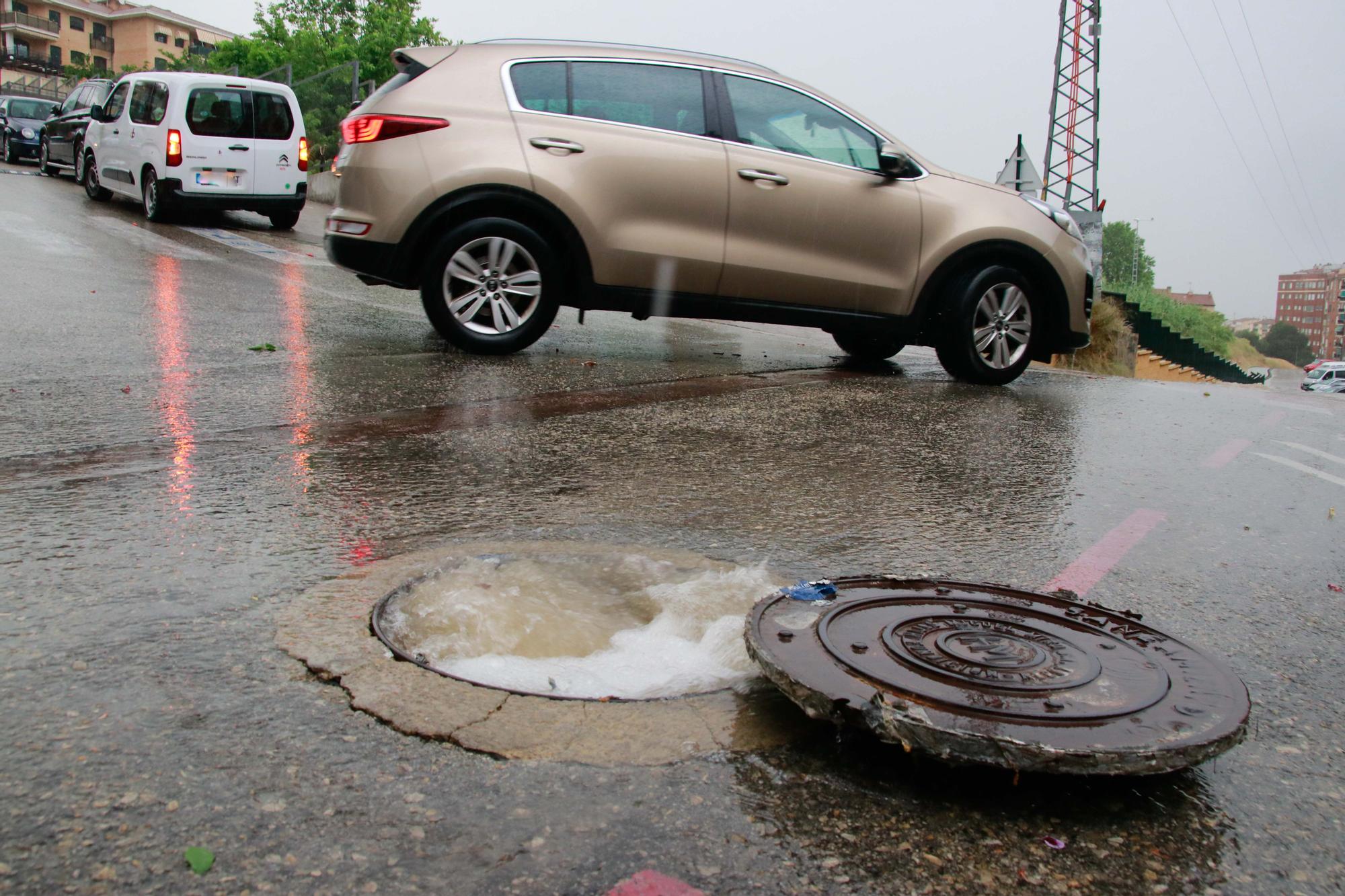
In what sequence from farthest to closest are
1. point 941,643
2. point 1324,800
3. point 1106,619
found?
point 1106,619, point 941,643, point 1324,800

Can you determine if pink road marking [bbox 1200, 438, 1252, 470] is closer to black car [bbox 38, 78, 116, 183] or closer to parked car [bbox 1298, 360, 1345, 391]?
black car [bbox 38, 78, 116, 183]

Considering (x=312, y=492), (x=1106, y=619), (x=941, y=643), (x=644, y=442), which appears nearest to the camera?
(x=941, y=643)

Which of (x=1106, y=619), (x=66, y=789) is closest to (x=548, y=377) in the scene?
(x=1106, y=619)

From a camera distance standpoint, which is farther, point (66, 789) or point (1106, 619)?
point (1106, 619)

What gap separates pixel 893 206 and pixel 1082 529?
4.04 m

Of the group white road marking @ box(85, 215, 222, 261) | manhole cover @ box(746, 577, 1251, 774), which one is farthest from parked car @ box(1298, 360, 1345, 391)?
manhole cover @ box(746, 577, 1251, 774)

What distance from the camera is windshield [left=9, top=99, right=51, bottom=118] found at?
30203 millimetres

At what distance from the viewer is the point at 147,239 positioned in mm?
14594

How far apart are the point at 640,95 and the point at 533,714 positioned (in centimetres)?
595

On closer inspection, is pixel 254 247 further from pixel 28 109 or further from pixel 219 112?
pixel 28 109

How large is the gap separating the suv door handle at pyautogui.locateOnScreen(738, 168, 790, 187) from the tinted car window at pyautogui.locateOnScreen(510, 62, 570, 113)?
47.4 inches

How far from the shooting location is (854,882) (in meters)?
1.87

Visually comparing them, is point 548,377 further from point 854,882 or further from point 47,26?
point 47,26

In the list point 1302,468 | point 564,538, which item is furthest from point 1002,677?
point 1302,468
